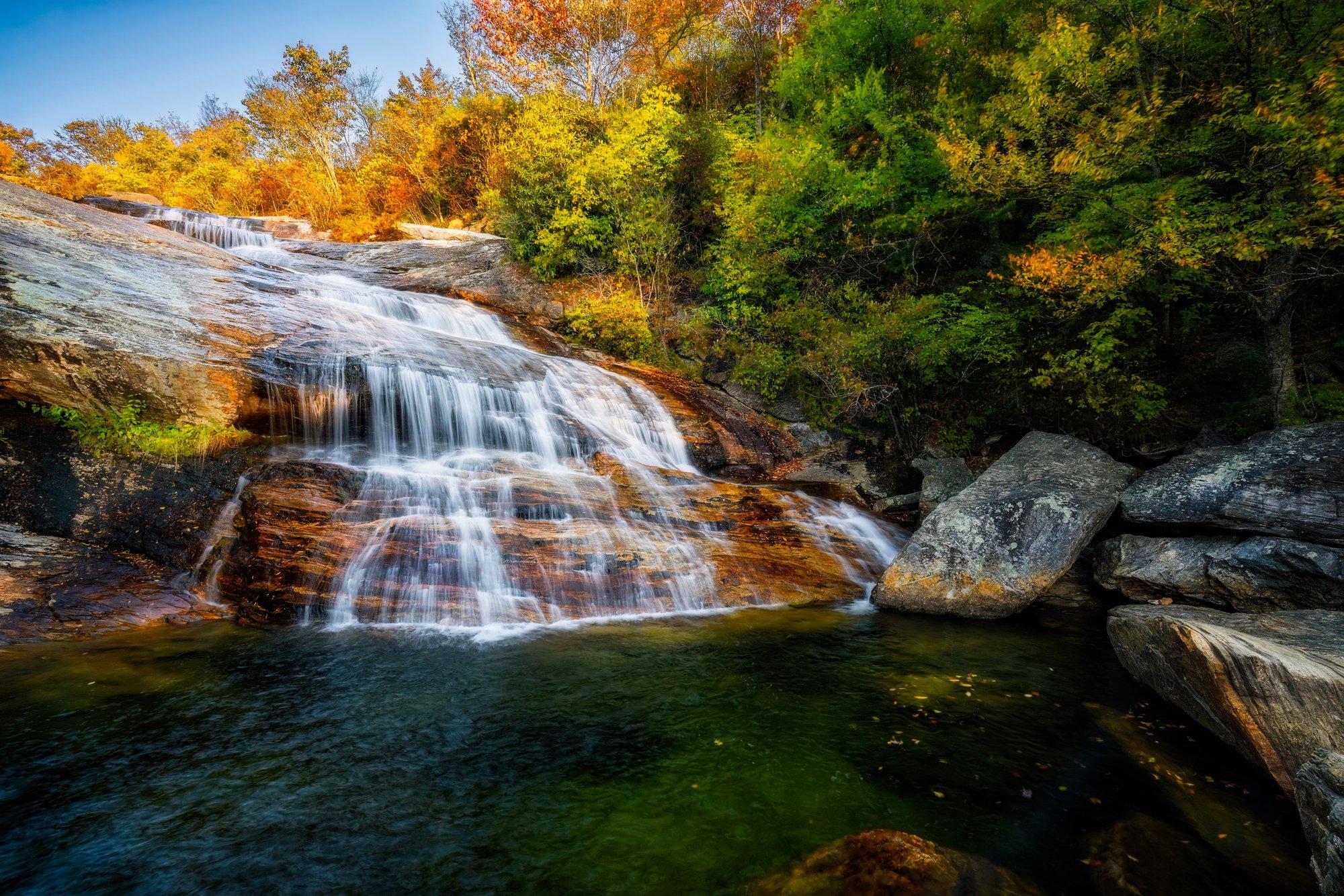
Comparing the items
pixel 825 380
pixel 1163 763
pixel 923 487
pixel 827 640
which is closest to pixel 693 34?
→ pixel 825 380

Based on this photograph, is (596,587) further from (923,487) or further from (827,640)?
(923,487)

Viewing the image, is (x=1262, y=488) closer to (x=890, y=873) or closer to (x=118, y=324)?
(x=890, y=873)

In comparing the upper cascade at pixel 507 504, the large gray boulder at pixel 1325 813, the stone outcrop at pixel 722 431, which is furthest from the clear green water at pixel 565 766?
the stone outcrop at pixel 722 431

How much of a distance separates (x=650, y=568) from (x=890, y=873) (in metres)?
5.55

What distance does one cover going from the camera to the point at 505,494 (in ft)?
28.3

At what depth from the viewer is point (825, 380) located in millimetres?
13023

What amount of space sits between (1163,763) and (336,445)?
11524 mm

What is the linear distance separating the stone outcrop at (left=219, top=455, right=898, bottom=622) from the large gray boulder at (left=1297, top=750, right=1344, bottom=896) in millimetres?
5608

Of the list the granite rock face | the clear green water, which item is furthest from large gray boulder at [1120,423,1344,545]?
the granite rock face

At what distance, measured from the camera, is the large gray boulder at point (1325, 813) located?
95.7 inches

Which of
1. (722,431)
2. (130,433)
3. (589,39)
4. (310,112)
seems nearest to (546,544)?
(130,433)

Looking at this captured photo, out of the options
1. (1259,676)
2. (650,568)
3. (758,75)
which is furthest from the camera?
(758,75)

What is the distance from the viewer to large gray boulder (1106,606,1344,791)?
11.7ft

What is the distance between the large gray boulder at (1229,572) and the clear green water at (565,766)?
6.70ft
